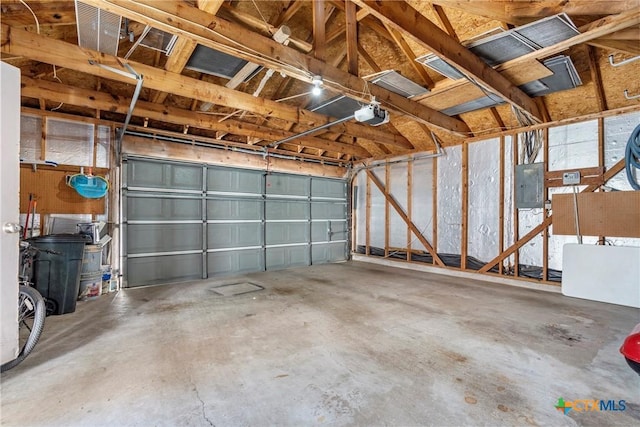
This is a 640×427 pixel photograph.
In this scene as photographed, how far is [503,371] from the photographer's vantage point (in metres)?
2.19

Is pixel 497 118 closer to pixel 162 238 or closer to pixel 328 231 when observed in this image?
pixel 328 231

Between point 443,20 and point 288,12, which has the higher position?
point 288,12

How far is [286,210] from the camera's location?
679 centimetres

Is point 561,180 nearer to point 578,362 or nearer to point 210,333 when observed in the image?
point 578,362

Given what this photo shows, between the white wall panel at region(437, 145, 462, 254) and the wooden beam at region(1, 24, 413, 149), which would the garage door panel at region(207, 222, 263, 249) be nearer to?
the wooden beam at region(1, 24, 413, 149)

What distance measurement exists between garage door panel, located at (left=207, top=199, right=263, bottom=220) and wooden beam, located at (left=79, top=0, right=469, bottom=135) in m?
3.59

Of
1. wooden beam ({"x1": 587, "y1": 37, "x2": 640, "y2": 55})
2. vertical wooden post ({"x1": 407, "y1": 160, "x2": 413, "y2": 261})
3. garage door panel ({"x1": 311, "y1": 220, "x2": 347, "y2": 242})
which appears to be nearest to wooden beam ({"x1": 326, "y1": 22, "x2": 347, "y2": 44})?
wooden beam ({"x1": 587, "y1": 37, "x2": 640, "y2": 55})

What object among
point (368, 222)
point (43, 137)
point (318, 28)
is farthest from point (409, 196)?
point (43, 137)

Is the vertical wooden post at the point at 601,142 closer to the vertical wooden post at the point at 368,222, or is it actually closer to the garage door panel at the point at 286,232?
the vertical wooden post at the point at 368,222

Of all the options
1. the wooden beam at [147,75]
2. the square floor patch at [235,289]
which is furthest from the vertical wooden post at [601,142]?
the square floor patch at [235,289]

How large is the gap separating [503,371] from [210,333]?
2.58 meters

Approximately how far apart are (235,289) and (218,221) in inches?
65.6

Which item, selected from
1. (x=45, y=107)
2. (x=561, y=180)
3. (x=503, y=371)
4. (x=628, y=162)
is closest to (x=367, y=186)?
(x=561, y=180)

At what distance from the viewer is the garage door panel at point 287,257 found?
6.48 meters
